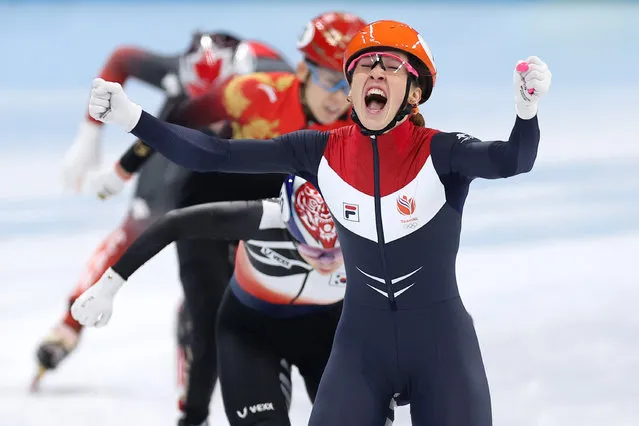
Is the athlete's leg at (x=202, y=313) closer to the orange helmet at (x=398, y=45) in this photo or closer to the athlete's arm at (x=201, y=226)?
the athlete's arm at (x=201, y=226)

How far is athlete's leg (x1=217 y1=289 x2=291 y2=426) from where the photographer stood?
3.83m

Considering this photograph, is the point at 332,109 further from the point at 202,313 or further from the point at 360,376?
the point at 360,376

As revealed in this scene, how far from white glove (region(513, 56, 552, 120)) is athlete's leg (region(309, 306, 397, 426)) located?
2.32 ft

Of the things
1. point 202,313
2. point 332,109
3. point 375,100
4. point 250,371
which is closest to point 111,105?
point 375,100

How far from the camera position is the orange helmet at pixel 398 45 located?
3.28m

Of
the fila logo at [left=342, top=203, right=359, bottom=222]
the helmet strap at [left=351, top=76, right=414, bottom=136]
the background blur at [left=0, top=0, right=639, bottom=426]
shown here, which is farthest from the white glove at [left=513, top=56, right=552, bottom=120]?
the background blur at [left=0, top=0, right=639, bottom=426]

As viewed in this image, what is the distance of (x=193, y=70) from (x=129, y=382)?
4.88 ft

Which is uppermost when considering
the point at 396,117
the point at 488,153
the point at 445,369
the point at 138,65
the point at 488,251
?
the point at 138,65

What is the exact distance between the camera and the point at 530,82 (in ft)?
9.69

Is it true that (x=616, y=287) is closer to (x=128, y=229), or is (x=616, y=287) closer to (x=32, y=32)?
(x=128, y=229)

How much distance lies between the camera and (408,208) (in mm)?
3252

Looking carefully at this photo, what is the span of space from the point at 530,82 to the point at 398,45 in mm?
452

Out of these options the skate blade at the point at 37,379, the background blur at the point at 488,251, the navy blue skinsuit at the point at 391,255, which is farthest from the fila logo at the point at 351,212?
the skate blade at the point at 37,379

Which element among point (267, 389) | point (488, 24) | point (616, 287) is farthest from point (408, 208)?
point (488, 24)
